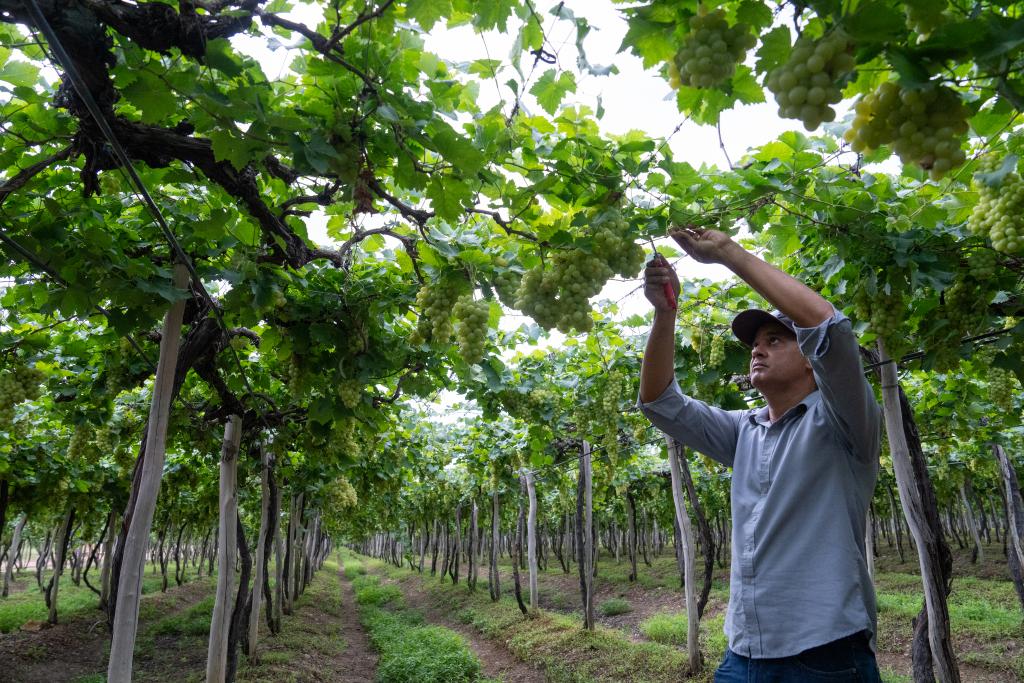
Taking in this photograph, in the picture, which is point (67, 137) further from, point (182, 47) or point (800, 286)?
point (800, 286)

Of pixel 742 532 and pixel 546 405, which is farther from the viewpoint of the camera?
pixel 546 405

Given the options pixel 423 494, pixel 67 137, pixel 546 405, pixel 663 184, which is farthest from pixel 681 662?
pixel 423 494

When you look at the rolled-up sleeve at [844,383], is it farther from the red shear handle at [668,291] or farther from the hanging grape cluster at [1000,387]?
the hanging grape cluster at [1000,387]

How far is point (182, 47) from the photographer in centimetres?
210

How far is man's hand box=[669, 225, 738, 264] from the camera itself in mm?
2115

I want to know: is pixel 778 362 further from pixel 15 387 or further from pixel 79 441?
pixel 79 441

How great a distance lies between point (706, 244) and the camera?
85.1 inches

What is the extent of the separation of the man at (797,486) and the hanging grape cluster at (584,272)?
0.48 feet

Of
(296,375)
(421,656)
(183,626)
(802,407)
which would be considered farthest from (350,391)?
(183,626)

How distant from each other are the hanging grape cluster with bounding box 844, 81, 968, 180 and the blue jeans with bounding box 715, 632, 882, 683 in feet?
5.14

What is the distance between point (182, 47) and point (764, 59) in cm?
191

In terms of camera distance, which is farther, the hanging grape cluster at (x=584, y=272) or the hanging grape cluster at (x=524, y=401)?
the hanging grape cluster at (x=524, y=401)

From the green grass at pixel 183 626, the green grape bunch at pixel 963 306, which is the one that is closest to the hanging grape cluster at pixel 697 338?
the green grape bunch at pixel 963 306

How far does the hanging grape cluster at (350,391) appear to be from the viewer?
448cm
